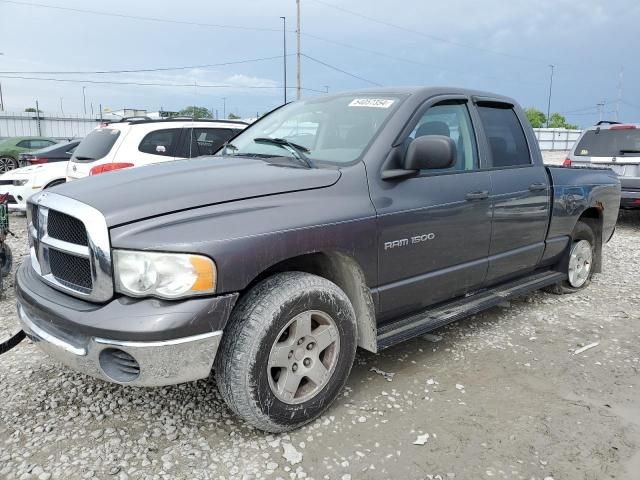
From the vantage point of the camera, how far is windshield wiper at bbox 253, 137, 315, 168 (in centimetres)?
313

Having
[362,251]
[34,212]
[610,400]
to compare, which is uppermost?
[34,212]

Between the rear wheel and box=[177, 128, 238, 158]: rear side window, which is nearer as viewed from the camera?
box=[177, 128, 238, 158]: rear side window

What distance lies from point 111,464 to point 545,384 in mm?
2597

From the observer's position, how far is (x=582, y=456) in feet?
8.48

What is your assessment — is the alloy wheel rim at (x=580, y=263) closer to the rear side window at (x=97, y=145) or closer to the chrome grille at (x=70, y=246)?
the chrome grille at (x=70, y=246)

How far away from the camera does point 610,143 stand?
342 inches

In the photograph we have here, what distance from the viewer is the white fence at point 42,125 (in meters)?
34.0

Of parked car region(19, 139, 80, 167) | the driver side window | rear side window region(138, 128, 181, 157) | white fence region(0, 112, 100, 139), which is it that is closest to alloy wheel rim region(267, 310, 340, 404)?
the driver side window

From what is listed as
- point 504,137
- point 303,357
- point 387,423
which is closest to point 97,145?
point 504,137

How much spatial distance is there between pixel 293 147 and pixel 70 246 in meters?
1.47

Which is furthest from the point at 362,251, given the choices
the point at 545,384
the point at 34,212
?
the point at 34,212

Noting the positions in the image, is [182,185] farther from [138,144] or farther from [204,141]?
[204,141]

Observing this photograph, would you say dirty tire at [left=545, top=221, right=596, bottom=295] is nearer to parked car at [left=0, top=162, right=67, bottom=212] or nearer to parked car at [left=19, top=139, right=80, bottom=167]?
parked car at [left=0, top=162, right=67, bottom=212]

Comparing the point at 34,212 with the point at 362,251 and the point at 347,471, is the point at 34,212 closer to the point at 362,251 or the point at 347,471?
the point at 362,251
